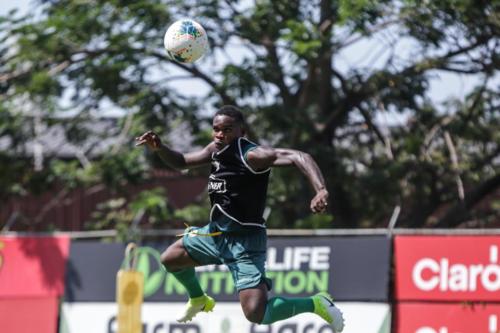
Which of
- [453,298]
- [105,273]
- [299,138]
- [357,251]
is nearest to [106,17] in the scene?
[299,138]

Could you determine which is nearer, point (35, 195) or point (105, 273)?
point (105, 273)

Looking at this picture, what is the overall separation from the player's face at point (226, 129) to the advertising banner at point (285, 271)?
13.4ft

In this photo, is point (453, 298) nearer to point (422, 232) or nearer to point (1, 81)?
point (422, 232)

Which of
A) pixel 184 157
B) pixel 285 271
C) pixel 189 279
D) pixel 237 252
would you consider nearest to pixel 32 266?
pixel 285 271

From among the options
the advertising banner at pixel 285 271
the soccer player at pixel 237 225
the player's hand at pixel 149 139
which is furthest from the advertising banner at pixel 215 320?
the player's hand at pixel 149 139

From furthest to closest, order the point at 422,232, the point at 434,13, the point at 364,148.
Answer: the point at 364,148 → the point at 434,13 → the point at 422,232

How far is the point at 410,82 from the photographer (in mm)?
15852

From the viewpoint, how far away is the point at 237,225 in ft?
27.3

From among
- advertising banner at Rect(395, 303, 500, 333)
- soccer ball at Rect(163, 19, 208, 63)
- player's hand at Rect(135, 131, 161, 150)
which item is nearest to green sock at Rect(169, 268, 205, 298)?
player's hand at Rect(135, 131, 161, 150)

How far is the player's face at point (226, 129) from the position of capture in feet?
A: 26.7

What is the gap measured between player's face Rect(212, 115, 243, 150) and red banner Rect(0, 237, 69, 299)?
18.7 ft

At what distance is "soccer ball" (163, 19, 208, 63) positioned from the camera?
29.1 feet

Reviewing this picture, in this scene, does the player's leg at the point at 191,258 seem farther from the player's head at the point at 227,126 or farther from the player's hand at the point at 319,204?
the player's hand at the point at 319,204

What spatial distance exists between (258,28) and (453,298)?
602cm
